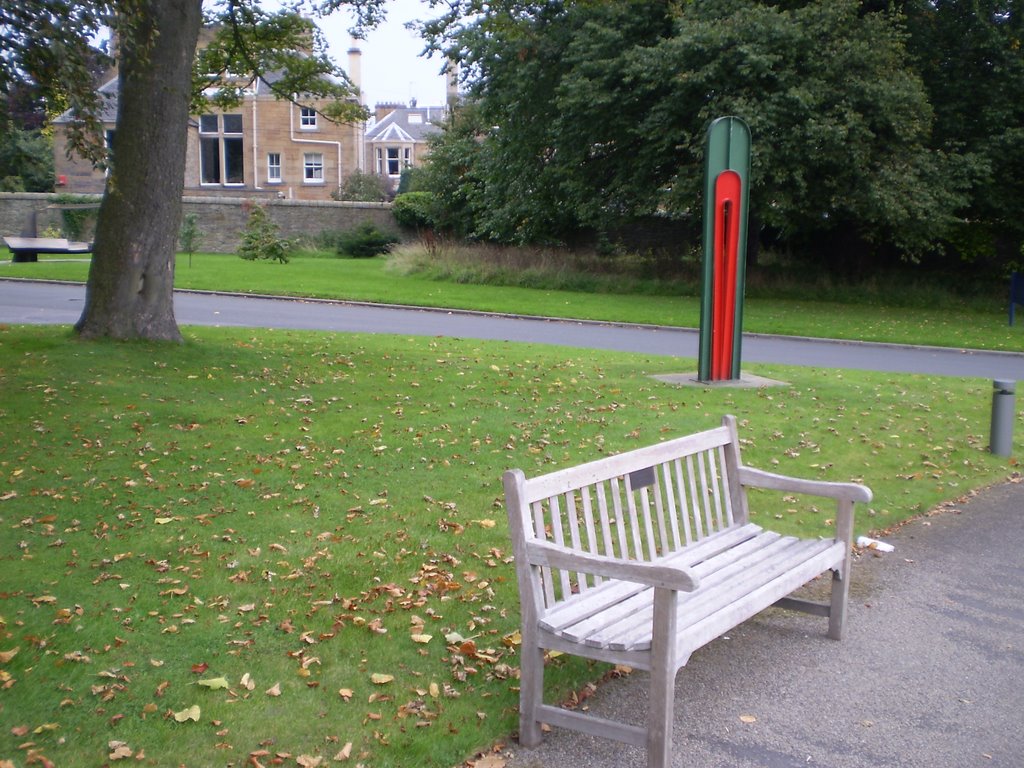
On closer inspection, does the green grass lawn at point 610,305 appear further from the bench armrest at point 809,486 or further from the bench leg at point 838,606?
the bench leg at point 838,606

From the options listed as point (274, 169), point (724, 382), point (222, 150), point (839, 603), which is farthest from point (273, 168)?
point (839, 603)

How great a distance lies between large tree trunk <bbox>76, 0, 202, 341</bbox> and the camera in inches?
505

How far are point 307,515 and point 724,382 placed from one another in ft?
24.2

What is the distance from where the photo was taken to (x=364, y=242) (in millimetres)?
45312

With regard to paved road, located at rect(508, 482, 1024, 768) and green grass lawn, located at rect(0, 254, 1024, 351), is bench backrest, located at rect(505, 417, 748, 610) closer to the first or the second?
paved road, located at rect(508, 482, 1024, 768)

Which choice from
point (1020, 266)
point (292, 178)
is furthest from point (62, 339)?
point (292, 178)

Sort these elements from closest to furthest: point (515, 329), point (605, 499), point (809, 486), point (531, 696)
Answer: point (531, 696)
point (605, 499)
point (809, 486)
point (515, 329)

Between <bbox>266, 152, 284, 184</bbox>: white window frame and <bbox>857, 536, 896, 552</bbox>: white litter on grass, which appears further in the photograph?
<bbox>266, 152, 284, 184</bbox>: white window frame

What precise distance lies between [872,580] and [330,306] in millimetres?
19628

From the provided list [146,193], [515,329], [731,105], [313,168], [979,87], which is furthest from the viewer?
[313,168]

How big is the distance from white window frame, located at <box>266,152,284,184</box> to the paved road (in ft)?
191

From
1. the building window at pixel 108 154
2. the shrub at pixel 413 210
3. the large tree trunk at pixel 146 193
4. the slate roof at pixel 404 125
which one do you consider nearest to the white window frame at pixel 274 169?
the slate roof at pixel 404 125

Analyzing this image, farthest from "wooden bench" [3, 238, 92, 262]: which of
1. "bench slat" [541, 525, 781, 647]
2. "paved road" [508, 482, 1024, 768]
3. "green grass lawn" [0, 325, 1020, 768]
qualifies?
"bench slat" [541, 525, 781, 647]

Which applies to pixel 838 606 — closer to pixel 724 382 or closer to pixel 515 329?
→ pixel 724 382
